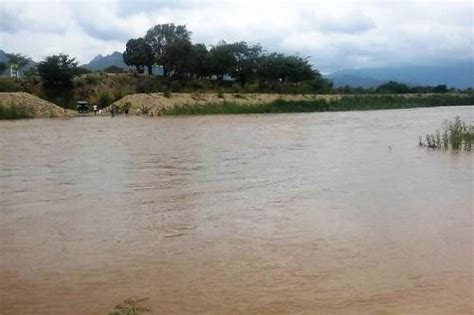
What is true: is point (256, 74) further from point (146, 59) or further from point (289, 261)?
point (289, 261)

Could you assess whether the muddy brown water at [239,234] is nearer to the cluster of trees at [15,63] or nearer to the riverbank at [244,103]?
the riverbank at [244,103]

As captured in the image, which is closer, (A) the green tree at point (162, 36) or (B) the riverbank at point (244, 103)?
(B) the riverbank at point (244, 103)

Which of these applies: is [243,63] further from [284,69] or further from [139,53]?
[139,53]

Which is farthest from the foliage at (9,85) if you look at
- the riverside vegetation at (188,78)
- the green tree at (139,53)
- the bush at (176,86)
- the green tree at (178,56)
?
the green tree at (178,56)

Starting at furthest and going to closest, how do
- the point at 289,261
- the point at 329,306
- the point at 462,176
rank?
1. the point at 462,176
2. the point at 289,261
3. the point at 329,306

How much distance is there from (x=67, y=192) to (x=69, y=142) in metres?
12.8

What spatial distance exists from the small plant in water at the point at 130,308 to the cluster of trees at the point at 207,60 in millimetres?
60492

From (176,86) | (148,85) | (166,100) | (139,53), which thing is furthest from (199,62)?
(166,100)

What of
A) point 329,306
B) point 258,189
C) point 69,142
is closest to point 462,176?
point 258,189

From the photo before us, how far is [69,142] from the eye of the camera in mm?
25219

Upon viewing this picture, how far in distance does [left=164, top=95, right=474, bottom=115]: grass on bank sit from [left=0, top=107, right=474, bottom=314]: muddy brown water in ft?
93.9

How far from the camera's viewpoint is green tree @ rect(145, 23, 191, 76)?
236 ft

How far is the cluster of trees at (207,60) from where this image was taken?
219 ft

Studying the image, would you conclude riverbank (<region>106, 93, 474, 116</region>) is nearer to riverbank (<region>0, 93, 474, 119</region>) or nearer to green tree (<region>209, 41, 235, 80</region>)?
riverbank (<region>0, 93, 474, 119</region>)
